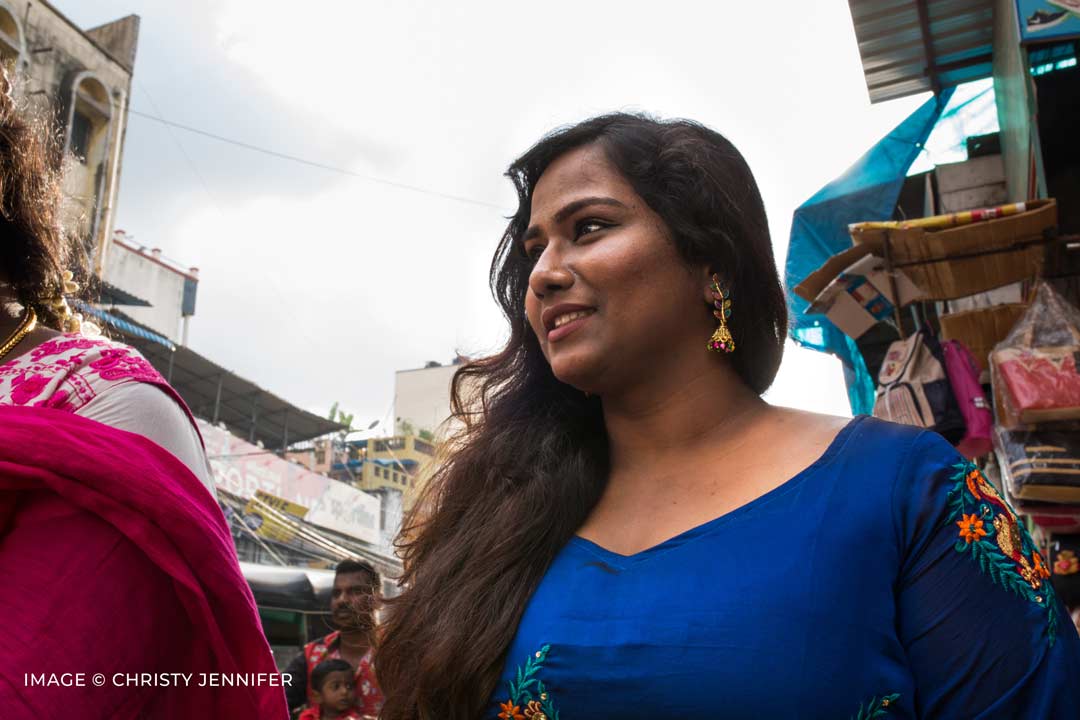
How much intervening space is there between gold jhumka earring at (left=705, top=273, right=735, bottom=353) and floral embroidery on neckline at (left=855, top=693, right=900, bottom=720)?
2.38 feet

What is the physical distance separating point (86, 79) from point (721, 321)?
16773 millimetres

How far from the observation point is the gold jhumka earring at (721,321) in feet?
5.94

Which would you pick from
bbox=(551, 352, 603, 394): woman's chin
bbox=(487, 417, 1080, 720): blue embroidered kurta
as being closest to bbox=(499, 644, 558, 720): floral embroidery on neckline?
bbox=(487, 417, 1080, 720): blue embroidered kurta

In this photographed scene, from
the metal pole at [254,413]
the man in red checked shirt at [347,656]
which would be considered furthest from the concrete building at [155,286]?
the man in red checked shirt at [347,656]

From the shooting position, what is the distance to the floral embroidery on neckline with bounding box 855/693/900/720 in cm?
128

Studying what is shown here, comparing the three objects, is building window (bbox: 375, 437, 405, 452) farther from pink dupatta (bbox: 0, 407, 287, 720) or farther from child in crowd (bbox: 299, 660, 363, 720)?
pink dupatta (bbox: 0, 407, 287, 720)

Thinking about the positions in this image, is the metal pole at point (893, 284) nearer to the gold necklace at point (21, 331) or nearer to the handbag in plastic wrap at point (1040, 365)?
the handbag in plastic wrap at point (1040, 365)

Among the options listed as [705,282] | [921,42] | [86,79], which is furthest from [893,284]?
[86,79]

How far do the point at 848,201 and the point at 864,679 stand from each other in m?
5.07

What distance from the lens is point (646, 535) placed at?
5.28 ft

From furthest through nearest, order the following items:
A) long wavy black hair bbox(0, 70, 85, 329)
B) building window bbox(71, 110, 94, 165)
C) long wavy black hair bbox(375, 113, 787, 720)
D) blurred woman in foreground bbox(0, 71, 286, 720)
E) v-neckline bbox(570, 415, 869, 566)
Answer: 1. building window bbox(71, 110, 94, 165)
2. long wavy black hair bbox(0, 70, 85, 329)
3. long wavy black hair bbox(375, 113, 787, 720)
4. v-neckline bbox(570, 415, 869, 566)
5. blurred woman in foreground bbox(0, 71, 286, 720)

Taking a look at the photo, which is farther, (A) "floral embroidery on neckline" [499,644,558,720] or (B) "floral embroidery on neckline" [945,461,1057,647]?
(A) "floral embroidery on neckline" [499,644,558,720]

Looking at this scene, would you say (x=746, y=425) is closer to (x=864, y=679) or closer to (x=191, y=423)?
(x=864, y=679)

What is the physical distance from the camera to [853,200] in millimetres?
5902
